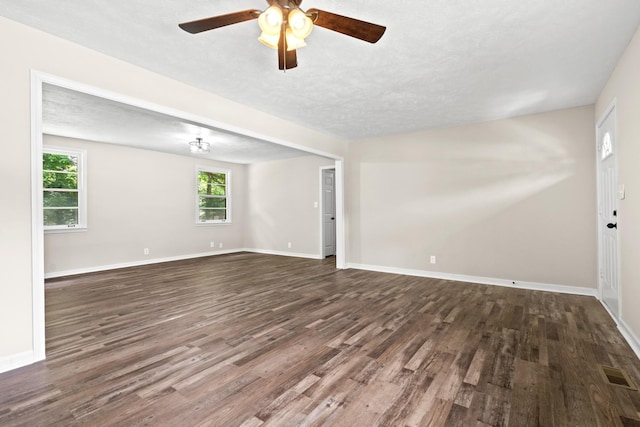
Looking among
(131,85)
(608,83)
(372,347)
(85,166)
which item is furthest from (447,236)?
(85,166)

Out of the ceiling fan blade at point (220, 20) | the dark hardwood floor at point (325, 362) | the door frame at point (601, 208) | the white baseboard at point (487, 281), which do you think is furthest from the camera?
the white baseboard at point (487, 281)

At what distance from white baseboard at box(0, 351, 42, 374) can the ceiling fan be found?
2624 mm

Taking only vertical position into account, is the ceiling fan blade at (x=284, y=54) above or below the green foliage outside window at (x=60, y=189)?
above

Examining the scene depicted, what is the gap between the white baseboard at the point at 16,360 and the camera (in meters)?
2.10

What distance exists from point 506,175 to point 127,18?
4.85 meters

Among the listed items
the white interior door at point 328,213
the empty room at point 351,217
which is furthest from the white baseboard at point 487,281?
the white interior door at point 328,213

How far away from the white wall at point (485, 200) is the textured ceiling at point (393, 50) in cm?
62

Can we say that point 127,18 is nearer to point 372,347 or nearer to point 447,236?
point 372,347

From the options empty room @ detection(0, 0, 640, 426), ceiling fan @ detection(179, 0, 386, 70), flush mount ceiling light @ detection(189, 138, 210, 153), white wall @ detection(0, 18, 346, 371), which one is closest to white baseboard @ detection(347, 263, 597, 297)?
empty room @ detection(0, 0, 640, 426)

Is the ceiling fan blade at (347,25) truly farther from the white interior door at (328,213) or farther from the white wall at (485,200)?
the white interior door at (328,213)

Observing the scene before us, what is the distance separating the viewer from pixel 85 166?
5.55 m

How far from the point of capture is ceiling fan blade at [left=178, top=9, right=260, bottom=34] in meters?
1.75

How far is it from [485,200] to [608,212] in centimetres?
142

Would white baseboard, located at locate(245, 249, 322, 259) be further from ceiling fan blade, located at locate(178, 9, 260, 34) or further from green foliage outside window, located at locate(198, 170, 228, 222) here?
ceiling fan blade, located at locate(178, 9, 260, 34)
